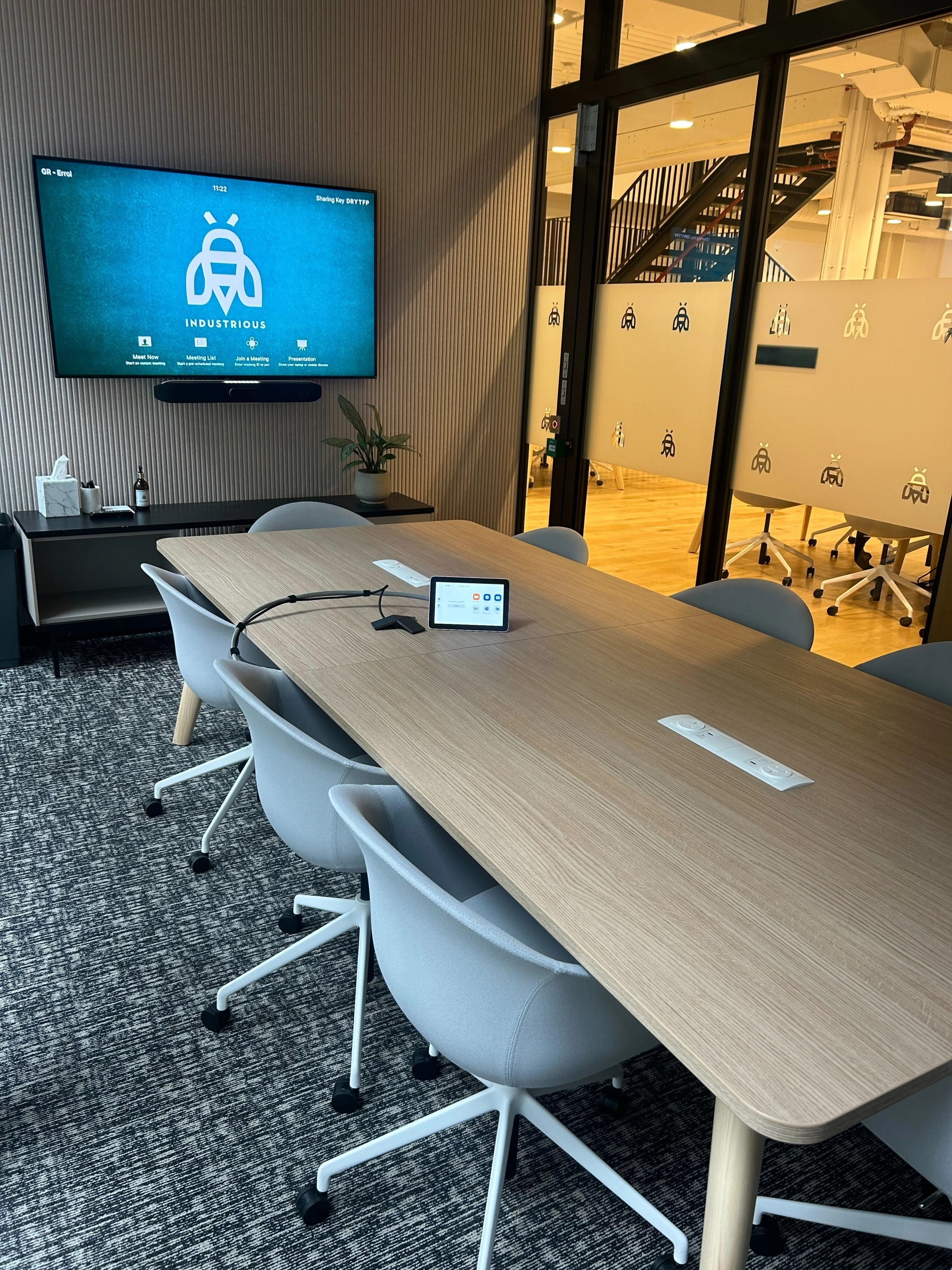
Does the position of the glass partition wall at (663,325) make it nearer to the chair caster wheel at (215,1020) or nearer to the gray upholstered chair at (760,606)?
the gray upholstered chair at (760,606)

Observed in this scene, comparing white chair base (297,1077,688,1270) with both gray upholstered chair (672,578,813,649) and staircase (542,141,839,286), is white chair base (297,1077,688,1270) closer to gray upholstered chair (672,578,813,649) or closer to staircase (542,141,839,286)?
gray upholstered chair (672,578,813,649)

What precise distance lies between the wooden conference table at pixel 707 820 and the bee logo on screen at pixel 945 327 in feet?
4.86

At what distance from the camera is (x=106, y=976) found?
2.23 m

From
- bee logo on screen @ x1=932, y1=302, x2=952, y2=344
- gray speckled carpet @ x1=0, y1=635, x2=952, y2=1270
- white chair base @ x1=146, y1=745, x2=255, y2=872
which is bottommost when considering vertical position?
gray speckled carpet @ x1=0, y1=635, x2=952, y2=1270

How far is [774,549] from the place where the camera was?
408 cm

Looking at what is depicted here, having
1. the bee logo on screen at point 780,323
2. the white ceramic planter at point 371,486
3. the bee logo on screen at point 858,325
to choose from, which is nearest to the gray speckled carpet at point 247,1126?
the white ceramic planter at point 371,486

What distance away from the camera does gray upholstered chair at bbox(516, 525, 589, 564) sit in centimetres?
352

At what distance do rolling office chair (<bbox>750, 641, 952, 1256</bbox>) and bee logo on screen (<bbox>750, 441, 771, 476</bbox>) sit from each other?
195 centimetres

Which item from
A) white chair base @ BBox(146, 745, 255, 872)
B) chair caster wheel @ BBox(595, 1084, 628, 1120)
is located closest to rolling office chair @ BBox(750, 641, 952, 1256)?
chair caster wheel @ BBox(595, 1084, 628, 1120)

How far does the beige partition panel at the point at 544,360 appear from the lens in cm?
530

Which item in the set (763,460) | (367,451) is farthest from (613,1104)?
(367,451)

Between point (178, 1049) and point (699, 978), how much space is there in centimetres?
132

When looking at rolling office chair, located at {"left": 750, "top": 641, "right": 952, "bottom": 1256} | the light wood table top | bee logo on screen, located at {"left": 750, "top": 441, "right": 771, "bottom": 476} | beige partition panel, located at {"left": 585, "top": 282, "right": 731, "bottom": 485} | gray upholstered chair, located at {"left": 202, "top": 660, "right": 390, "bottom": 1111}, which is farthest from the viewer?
beige partition panel, located at {"left": 585, "top": 282, "right": 731, "bottom": 485}

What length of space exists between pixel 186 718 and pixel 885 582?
2651 mm
